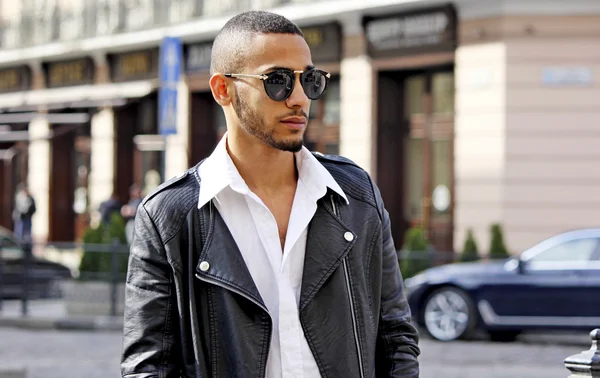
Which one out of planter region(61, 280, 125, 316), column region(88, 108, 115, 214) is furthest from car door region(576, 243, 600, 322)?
column region(88, 108, 115, 214)

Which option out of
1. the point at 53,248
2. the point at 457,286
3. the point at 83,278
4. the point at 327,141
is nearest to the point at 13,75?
the point at 327,141

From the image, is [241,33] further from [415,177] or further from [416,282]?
[415,177]

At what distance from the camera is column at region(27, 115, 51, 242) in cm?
3253

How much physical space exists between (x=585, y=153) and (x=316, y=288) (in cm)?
1857

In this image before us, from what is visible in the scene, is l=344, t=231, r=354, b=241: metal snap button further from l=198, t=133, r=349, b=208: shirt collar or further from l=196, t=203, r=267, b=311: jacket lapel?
l=196, t=203, r=267, b=311: jacket lapel

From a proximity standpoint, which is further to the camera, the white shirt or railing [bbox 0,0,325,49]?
railing [bbox 0,0,325,49]

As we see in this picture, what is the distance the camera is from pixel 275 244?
322 cm

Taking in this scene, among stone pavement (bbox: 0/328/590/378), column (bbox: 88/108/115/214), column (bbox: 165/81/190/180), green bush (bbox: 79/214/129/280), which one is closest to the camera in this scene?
stone pavement (bbox: 0/328/590/378)

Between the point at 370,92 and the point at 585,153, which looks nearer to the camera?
the point at 585,153

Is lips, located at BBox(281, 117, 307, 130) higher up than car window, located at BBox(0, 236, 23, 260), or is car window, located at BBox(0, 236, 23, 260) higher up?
lips, located at BBox(281, 117, 307, 130)

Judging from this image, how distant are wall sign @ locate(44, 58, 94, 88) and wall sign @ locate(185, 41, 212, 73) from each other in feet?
13.0

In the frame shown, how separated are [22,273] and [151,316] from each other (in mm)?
15393

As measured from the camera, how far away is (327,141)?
83.0 feet

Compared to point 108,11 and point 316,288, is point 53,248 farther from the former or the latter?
point 316,288
